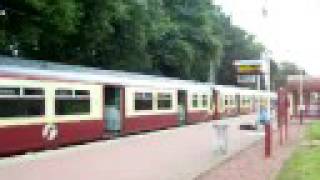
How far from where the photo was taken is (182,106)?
45.3m

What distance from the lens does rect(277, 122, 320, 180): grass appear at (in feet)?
53.3

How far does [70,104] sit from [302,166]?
31.3 feet

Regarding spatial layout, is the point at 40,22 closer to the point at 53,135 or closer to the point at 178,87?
the point at 178,87

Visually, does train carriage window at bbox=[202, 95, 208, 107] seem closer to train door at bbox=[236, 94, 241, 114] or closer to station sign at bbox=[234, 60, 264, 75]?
train door at bbox=[236, 94, 241, 114]

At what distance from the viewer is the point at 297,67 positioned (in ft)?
525

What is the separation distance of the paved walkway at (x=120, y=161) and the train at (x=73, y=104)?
655mm

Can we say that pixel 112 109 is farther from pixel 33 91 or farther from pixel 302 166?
pixel 302 166

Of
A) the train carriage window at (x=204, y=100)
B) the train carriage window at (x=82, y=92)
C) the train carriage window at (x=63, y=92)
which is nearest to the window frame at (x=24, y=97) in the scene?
the train carriage window at (x=63, y=92)

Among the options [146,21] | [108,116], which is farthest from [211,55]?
[108,116]

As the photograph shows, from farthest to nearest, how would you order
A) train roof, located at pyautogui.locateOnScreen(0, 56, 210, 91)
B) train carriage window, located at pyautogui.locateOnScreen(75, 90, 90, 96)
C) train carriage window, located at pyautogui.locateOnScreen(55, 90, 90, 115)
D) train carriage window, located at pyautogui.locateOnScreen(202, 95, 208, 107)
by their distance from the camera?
train carriage window, located at pyautogui.locateOnScreen(202, 95, 208, 107)
train carriage window, located at pyautogui.locateOnScreen(75, 90, 90, 96)
train carriage window, located at pyautogui.locateOnScreen(55, 90, 90, 115)
train roof, located at pyautogui.locateOnScreen(0, 56, 210, 91)

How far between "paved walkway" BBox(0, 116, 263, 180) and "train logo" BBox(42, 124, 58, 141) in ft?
1.91

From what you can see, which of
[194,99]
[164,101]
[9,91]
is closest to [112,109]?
[164,101]

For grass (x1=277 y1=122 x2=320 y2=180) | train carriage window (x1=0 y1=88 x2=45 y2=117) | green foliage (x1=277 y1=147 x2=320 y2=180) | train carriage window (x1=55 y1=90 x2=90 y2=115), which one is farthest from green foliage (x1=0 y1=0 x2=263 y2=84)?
green foliage (x1=277 y1=147 x2=320 y2=180)

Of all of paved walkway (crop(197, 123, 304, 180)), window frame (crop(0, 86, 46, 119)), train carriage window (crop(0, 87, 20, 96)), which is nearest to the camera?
paved walkway (crop(197, 123, 304, 180))
